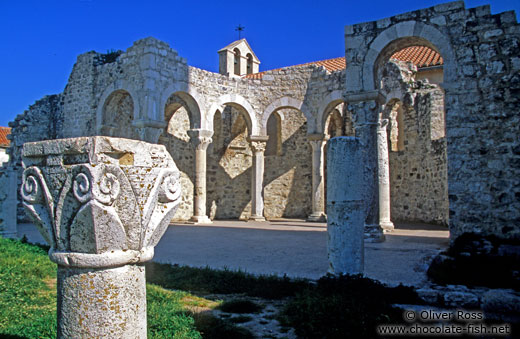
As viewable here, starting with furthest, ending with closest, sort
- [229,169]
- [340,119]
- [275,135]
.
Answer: [275,135] → [229,169] → [340,119]

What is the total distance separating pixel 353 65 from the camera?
8.63 m

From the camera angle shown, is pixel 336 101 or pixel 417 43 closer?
pixel 417 43

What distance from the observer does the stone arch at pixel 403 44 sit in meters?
7.44

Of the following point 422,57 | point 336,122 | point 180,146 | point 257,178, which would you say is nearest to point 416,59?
point 422,57

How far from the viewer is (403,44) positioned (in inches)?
334

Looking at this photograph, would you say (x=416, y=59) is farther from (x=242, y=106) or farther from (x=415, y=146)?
(x=242, y=106)

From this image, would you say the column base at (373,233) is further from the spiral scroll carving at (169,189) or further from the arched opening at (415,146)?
the spiral scroll carving at (169,189)

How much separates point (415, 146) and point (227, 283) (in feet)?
38.5

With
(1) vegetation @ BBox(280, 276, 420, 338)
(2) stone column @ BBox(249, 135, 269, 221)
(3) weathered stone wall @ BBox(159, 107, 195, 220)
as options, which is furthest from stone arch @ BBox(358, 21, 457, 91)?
(3) weathered stone wall @ BBox(159, 107, 195, 220)

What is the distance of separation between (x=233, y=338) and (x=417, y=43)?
7458 millimetres

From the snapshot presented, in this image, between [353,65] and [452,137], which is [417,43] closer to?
[353,65]

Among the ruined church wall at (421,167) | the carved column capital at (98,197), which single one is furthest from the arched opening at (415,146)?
the carved column capital at (98,197)

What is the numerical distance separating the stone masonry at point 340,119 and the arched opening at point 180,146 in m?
0.06

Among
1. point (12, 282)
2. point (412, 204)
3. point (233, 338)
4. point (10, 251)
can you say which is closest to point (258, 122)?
point (412, 204)
